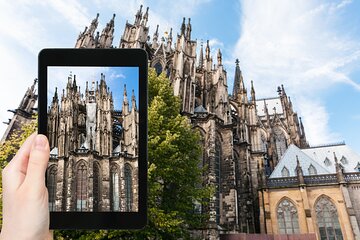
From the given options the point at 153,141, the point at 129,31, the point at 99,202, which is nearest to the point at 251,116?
the point at 129,31

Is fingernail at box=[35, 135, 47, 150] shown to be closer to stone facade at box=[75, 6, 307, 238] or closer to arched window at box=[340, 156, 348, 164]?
stone facade at box=[75, 6, 307, 238]

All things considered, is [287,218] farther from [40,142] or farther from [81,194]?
[40,142]

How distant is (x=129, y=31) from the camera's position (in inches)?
1101

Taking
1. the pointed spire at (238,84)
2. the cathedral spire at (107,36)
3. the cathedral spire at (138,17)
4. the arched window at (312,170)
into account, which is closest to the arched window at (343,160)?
the arched window at (312,170)

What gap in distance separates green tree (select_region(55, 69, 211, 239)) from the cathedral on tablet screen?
6.03 meters

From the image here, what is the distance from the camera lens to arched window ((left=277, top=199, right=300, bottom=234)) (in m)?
22.7

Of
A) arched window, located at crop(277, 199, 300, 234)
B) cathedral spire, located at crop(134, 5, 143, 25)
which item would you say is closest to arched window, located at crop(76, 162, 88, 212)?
arched window, located at crop(277, 199, 300, 234)

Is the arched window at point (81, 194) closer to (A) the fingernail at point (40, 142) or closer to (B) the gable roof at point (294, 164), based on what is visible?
(A) the fingernail at point (40, 142)

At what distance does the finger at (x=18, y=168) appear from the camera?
1.35m

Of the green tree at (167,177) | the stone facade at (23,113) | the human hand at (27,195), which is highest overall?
the stone facade at (23,113)

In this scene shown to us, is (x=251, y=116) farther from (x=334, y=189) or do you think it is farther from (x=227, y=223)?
(x=227, y=223)

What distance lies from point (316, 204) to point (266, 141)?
14388 millimetres

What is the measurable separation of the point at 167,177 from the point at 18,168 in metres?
10.3

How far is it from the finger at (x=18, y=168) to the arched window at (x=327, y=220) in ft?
82.1
